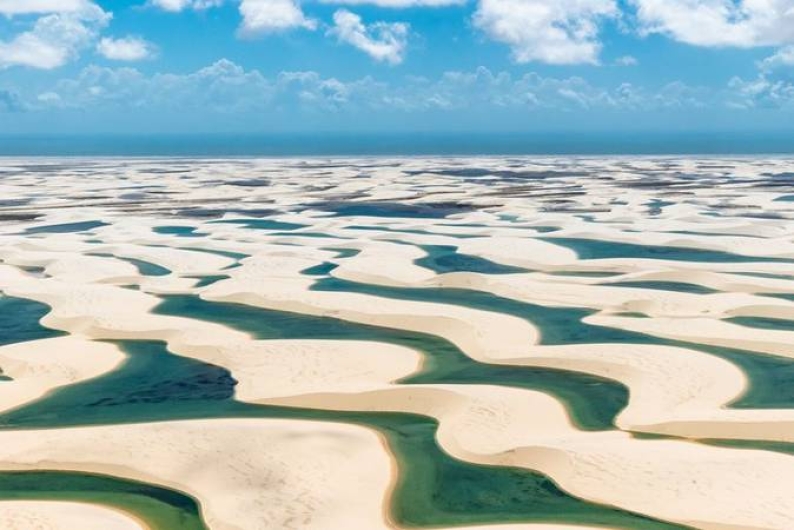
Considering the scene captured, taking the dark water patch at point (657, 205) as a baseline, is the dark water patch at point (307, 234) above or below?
below

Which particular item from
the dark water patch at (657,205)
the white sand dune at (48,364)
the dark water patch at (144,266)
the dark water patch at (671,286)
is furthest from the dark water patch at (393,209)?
the white sand dune at (48,364)

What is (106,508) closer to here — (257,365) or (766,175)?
(257,365)

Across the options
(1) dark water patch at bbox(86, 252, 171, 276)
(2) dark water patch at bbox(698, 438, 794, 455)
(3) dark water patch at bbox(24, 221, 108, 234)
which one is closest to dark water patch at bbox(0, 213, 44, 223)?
(3) dark water patch at bbox(24, 221, 108, 234)

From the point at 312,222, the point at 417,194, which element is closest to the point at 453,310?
the point at 312,222

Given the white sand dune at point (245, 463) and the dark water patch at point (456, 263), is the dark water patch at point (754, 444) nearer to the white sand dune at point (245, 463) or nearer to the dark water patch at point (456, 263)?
the white sand dune at point (245, 463)

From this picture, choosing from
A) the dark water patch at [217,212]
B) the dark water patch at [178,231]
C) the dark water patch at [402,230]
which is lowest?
the dark water patch at [217,212]

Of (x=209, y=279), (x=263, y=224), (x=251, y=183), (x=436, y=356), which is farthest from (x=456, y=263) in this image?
(x=251, y=183)
